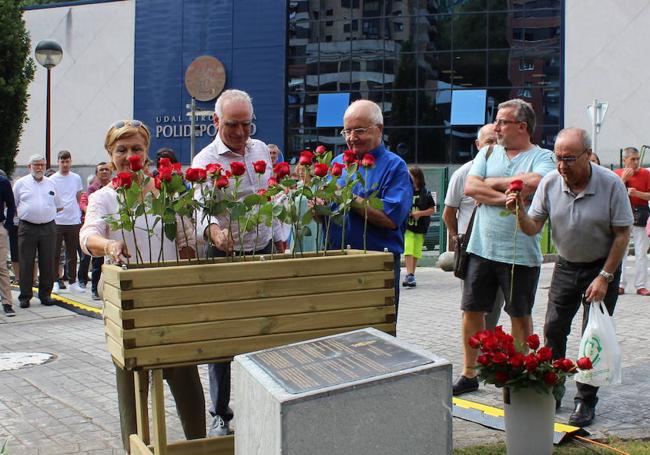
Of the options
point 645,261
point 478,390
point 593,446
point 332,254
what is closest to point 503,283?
point 478,390

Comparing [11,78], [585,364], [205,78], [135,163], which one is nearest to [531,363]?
[585,364]

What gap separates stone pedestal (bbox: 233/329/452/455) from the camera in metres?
3.16

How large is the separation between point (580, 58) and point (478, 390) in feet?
103

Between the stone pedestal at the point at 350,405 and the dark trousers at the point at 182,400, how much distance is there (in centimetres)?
123

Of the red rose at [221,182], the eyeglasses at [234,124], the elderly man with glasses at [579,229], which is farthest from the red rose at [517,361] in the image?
the eyeglasses at [234,124]

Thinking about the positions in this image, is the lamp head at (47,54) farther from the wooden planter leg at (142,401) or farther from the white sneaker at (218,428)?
the wooden planter leg at (142,401)

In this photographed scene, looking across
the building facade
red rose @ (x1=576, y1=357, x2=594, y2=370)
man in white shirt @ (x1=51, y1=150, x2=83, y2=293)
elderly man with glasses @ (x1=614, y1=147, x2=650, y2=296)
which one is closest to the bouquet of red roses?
red rose @ (x1=576, y1=357, x2=594, y2=370)

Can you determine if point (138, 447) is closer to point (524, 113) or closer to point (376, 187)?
point (376, 187)

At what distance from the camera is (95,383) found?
7164 mm

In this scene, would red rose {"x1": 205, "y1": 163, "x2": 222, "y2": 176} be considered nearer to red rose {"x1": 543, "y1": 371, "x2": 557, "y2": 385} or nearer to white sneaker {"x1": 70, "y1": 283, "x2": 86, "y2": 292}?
red rose {"x1": 543, "y1": 371, "x2": 557, "y2": 385}

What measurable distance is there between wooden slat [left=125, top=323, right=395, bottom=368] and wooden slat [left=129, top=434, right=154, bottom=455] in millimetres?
674

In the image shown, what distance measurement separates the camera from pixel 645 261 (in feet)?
40.9

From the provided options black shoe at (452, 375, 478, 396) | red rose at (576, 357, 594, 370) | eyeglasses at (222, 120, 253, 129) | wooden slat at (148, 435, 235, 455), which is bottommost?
black shoe at (452, 375, 478, 396)

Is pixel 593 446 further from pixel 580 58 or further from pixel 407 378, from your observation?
pixel 580 58
